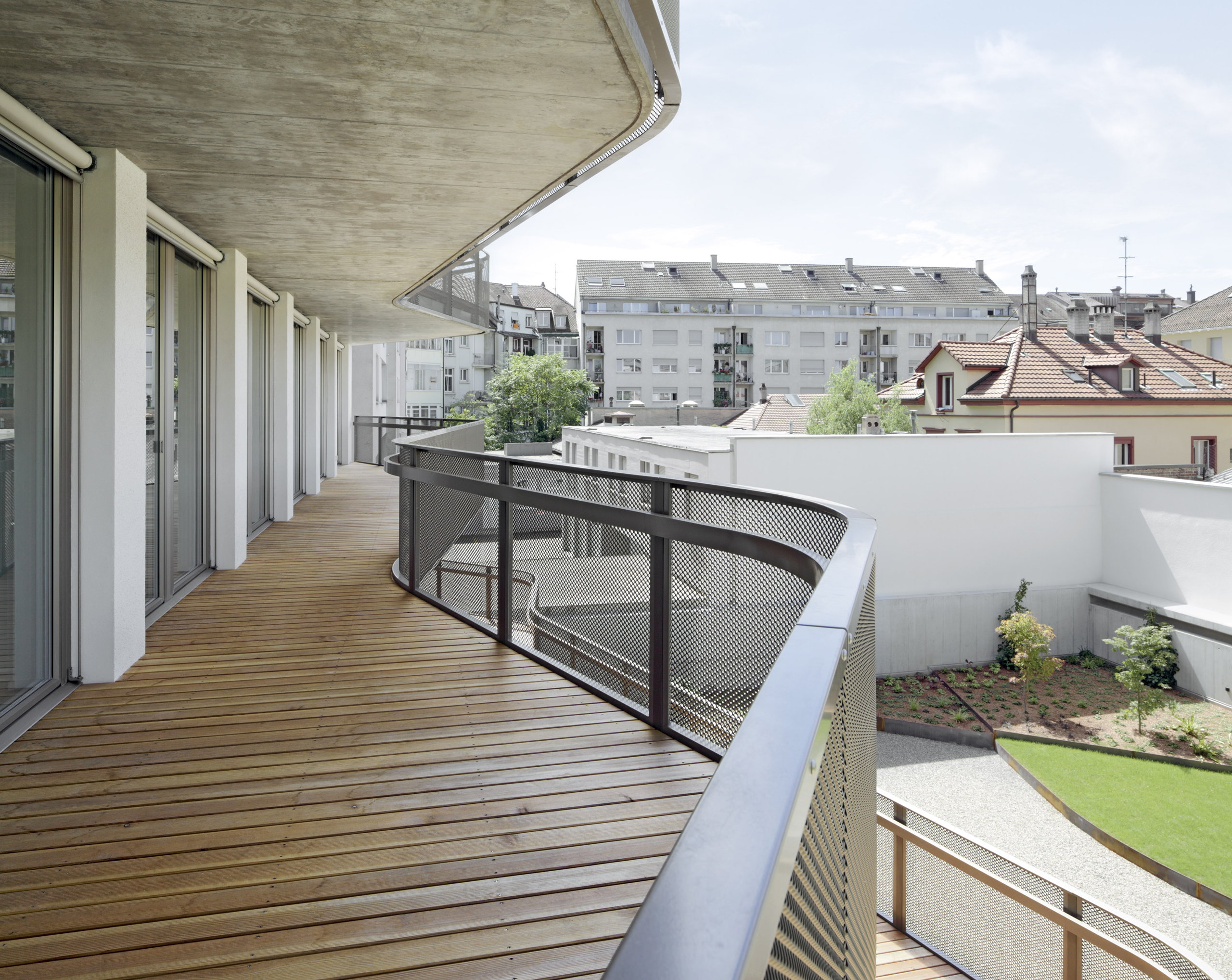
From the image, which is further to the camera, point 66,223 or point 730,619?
point 66,223

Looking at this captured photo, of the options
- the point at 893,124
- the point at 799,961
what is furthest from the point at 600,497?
the point at 893,124

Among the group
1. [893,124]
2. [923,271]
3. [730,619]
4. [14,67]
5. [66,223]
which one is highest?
[893,124]

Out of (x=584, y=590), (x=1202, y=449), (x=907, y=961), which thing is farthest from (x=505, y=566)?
(x=1202, y=449)

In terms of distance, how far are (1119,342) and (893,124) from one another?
94.1 m

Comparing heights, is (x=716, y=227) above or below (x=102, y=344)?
above

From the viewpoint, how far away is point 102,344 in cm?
499

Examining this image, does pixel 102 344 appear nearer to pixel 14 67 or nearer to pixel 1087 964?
pixel 14 67

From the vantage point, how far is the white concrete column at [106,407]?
4965 millimetres

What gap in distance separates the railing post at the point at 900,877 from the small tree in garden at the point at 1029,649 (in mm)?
14009

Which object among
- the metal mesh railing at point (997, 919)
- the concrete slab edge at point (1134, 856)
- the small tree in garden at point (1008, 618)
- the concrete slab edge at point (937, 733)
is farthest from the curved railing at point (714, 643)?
the small tree in garden at point (1008, 618)

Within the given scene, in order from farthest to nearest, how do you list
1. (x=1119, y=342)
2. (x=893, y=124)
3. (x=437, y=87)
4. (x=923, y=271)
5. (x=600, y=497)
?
(x=893, y=124)
(x=923, y=271)
(x=1119, y=342)
(x=600, y=497)
(x=437, y=87)

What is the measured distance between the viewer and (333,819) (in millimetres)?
3336

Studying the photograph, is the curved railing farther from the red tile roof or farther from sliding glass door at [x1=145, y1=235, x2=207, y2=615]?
the red tile roof

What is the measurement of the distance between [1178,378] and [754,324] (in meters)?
38.2
